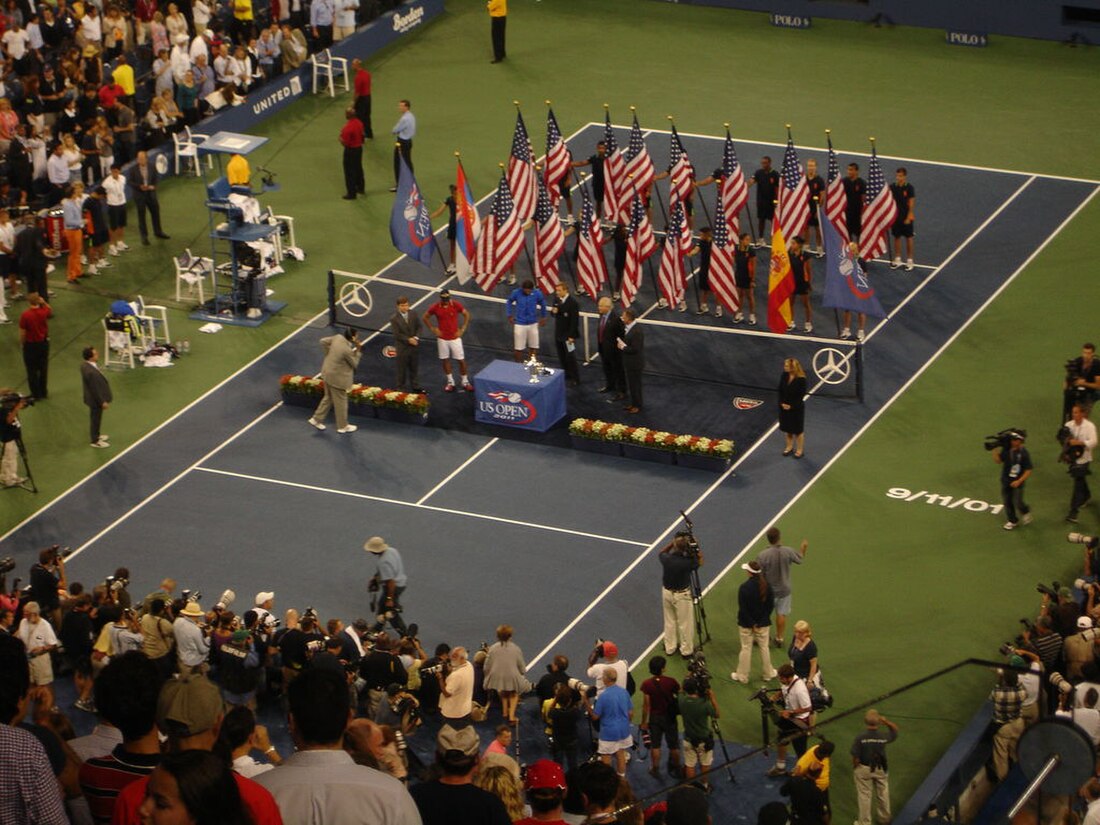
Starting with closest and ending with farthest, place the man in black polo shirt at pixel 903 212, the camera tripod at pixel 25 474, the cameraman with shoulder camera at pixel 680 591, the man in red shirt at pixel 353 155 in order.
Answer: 1. the cameraman with shoulder camera at pixel 680 591
2. the camera tripod at pixel 25 474
3. the man in black polo shirt at pixel 903 212
4. the man in red shirt at pixel 353 155

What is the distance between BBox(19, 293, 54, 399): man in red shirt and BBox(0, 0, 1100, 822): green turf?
0.51 meters

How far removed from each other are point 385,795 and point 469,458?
2127cm

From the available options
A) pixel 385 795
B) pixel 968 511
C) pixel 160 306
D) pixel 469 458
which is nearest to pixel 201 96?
pixel 160 306

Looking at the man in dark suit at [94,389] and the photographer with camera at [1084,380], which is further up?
the photographer with camera at [1084,380]

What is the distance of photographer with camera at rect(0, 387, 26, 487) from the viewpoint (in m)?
30.1

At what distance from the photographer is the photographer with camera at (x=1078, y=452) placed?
91.6 ft

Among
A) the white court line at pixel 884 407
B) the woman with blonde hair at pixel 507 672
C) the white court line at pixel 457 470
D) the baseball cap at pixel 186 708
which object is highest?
the baseball cap at pixel 186 708

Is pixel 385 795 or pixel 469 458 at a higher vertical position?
pixel 385 795

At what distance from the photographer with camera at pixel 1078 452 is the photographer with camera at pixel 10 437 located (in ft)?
50.8

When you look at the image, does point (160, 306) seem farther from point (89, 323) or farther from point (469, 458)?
point (469, 458)

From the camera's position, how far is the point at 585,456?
103 ft

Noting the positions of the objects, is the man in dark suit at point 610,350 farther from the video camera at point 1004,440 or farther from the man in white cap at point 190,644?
the man in white cap at point 190,644

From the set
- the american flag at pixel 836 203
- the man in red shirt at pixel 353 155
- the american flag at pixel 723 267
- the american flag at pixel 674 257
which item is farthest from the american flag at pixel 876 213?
the man in red shirt at pixel 353 155

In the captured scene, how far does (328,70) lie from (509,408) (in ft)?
57.9
